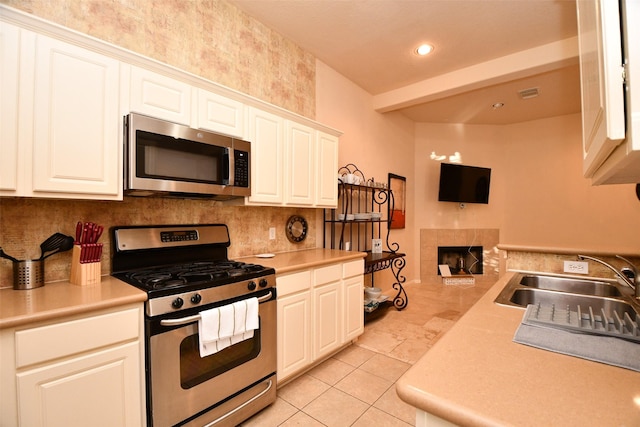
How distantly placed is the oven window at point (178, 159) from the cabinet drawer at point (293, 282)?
801mm

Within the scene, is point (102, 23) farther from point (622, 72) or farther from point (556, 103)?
point (556, 103)

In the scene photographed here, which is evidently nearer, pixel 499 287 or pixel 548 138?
pixel 499 287

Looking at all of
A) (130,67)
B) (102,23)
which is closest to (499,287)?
(130,67)

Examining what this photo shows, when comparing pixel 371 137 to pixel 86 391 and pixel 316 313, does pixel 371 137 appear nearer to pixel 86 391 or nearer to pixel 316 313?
pixel 316 313

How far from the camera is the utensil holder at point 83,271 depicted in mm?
1527

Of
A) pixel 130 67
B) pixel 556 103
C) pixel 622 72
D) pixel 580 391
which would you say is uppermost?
pixel 556 103

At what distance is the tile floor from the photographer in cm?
188

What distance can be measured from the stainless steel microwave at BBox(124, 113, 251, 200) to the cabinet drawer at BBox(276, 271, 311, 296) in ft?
2.22

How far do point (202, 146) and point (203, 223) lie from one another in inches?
24.4

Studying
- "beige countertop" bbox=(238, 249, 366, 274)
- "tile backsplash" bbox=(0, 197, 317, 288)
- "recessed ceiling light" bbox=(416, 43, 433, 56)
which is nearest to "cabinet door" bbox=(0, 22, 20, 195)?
"tile backsplash" bbox=(0, 197, 317, 288)

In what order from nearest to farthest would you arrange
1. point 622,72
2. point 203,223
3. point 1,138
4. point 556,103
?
point 622,72, point 1,138, point 203,223, point 556,103

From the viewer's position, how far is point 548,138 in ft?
16.9

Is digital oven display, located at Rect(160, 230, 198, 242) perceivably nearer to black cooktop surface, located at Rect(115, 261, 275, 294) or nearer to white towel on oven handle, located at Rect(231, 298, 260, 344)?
black cooktop surface, located at Rect(115, 261, 275, 294)

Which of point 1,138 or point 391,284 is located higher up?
point 1,138
